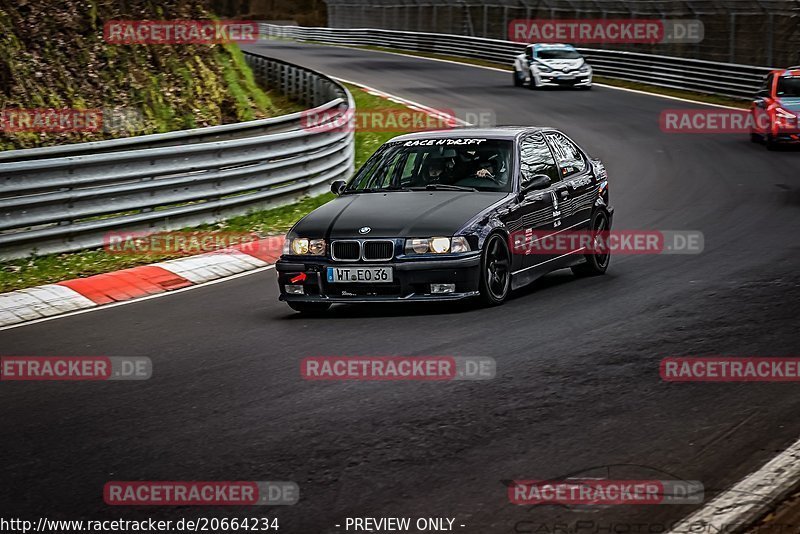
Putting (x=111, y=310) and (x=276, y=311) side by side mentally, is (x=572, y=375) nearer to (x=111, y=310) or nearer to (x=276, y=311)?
(x=276, y=311)

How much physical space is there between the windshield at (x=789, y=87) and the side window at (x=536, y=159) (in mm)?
13084

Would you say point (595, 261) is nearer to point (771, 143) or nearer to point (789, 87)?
point (771, 143)

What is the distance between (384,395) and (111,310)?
4234 millimetres

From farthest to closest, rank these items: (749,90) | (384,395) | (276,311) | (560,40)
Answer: (560,40), (749,90), (276,311), (384,395)

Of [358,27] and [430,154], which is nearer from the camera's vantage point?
[430,154]

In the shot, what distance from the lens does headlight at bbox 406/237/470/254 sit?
946cm

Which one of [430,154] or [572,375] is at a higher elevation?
[430,154]

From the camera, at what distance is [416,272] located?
9.44m

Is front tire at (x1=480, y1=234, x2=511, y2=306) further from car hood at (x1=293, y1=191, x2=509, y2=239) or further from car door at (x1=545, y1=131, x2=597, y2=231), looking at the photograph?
car door at (x1=545, y1=131, x2=597, y2=231)

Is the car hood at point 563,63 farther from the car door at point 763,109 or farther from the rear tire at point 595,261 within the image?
the rear tire at point 595,261

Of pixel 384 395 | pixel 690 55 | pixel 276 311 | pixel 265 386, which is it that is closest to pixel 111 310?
pixel 276 311

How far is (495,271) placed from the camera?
9883 mm

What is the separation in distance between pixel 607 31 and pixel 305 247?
34.6 m

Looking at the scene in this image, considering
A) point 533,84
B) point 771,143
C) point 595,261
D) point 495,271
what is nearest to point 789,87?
point 771,143
